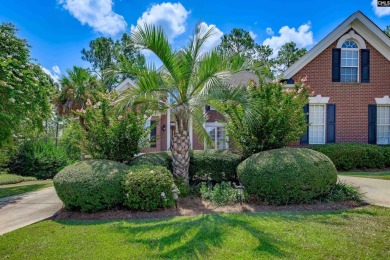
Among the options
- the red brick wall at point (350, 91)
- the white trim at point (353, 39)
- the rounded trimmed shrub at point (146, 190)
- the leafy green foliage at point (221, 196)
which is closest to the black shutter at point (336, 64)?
the red brick wall at point (350, 91)

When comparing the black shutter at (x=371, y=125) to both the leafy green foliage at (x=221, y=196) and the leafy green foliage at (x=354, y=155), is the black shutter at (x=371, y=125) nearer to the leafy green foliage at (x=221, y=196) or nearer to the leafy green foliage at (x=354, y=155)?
the leafy green foliage at (x=354, y=155)

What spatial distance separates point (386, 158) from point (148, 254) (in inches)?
562

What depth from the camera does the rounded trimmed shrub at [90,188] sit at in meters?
6.47

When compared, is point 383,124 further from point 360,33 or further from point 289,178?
point 289,178

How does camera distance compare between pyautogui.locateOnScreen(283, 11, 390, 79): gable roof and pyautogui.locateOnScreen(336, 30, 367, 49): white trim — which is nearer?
pyautogui.locateOnScreen(283, 11, 390, 79): gable roof

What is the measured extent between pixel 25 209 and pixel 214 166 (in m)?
5.44

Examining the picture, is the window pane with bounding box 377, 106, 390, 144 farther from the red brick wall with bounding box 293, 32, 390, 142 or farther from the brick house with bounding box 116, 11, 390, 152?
the red brick wall with bounding box 293, 32, 390, 142

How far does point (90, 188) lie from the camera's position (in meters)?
6.47

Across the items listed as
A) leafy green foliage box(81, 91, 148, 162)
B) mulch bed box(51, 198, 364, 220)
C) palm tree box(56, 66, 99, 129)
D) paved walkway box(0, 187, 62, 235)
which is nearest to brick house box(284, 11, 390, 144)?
mulch bed box(51, 198, 364, 220)

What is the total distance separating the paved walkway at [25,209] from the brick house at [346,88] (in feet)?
40.0

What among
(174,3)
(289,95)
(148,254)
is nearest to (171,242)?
(148,254)

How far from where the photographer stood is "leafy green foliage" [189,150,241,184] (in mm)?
9055

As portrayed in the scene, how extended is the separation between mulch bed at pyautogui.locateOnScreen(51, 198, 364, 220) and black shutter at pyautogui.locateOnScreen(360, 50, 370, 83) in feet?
34.8

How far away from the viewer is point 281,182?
22.2 feet
